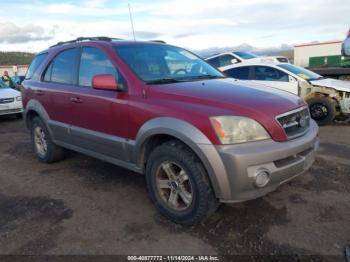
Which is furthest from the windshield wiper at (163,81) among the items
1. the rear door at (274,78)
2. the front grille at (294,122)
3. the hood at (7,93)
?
the hood at (7,93)

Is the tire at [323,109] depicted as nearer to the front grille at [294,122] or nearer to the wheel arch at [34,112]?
the front grille at [294,122]

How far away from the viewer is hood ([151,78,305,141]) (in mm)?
3203

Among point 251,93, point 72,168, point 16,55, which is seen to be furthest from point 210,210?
point 16,55

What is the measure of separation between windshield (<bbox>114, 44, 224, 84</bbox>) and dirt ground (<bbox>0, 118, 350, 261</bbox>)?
144 centimetres

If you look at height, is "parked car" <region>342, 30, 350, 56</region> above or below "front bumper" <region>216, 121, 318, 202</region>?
above

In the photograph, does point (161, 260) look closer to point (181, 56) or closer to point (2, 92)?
point (181, 56)

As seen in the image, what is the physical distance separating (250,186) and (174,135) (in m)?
0.82

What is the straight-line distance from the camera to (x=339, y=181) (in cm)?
453

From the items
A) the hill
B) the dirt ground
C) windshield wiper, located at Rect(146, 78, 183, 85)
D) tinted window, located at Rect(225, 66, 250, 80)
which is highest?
the hill

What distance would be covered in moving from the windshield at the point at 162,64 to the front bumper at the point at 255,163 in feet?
4.18

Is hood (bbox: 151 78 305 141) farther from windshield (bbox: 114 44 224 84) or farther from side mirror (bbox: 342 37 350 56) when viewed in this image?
side mirror (bbox: 342 37 350 56)

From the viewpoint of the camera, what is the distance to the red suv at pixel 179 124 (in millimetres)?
3119

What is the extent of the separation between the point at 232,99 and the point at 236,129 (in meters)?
0.37

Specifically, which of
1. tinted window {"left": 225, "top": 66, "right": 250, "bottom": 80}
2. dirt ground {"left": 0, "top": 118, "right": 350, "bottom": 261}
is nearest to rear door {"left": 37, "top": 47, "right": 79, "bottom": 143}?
dirt ground {"left": 0, "top": 118, "right": 350, "bottom": 261}
